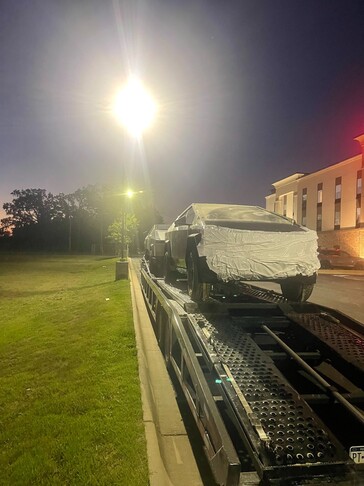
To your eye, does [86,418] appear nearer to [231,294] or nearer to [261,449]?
[261,449]

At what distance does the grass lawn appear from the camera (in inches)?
116

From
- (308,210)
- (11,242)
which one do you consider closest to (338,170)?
(308,210)

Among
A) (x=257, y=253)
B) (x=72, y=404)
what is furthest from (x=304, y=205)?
(x=72, y=404)

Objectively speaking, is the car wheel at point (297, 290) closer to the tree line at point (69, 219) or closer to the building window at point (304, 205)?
the building window at point (304, 205)

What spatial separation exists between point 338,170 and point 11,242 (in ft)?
240

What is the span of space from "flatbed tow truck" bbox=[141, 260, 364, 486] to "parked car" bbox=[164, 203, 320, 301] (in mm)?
385

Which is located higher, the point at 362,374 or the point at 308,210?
the point at 308,210

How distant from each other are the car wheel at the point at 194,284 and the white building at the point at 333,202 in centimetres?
3261

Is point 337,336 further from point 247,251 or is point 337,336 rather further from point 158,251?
point 158,251

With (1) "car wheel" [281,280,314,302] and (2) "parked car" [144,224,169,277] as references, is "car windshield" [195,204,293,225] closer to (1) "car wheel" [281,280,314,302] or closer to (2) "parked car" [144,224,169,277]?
(1) "car wheel" [281,280,314,302]

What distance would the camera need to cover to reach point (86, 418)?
376cm

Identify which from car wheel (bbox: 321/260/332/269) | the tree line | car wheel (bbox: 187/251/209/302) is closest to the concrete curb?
car wheel (bbox: 187/251/209/302)

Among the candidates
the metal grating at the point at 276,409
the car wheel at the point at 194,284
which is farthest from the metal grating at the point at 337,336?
the car wheel at the point at 194,284

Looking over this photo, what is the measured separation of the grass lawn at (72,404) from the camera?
295 cm
